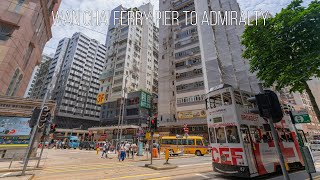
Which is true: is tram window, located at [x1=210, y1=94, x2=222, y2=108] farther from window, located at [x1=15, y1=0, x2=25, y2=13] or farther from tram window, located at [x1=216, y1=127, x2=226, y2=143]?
window, located at [x1=15, y1=0, x2=25, y2=13]

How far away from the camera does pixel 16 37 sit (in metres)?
22.4

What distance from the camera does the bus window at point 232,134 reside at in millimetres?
8461

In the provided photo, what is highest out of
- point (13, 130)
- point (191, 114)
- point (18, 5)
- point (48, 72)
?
point (48, 72)

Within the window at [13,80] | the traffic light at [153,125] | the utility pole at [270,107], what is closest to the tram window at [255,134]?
the utility pole at [270,107]

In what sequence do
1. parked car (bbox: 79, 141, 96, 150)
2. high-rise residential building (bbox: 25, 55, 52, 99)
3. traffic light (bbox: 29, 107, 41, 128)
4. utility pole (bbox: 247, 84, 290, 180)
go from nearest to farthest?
utility pole (bbox: 247, 84, 290, 180) → traffic light (bbox: 29, 107, 41, 128) → parked car (bbox: 79, 141, 96, 150) → high-rise residential building (bbox: 25, 55, 52, 99)

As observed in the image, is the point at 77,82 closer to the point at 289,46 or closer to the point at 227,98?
the point at 227,98

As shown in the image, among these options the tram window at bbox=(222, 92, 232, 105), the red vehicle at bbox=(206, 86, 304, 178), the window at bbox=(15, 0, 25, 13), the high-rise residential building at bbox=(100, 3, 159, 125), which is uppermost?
the high-rise residential building at bbox=(100, 3, 159, 125)

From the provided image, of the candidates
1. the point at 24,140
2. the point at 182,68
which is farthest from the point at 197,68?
the point at 24,140

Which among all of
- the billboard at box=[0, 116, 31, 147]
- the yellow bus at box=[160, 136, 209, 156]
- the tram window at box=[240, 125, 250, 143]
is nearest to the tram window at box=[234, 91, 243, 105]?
the tram window at box=[240, 125, 250, 143]

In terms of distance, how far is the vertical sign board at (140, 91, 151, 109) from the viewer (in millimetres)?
54194

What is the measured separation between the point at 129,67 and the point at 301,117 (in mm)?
58974

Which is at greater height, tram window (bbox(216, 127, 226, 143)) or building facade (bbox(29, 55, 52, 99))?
building facade (bbox(29, 55, 52, 99))

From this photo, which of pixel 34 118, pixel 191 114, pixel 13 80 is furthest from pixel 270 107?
pixel 191 114

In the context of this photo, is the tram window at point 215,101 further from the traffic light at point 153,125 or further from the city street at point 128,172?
the traffic light at point 153,125
